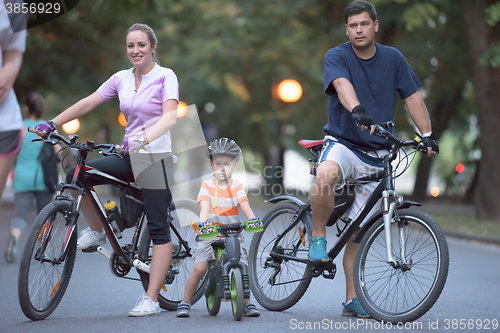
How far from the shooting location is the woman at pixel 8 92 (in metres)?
3.67

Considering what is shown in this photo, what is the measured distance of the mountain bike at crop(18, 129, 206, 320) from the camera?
5152 millimetres

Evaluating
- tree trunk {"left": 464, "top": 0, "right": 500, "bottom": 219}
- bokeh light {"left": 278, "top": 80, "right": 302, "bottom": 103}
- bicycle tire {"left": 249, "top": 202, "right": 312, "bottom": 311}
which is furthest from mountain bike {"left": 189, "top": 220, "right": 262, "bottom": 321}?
bokeh light {"left": 278, "top": 80, "right": 302, "bottom": 103}

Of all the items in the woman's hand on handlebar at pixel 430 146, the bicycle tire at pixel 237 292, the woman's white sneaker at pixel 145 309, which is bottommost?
the woman's white sneaker at pixel 145 309

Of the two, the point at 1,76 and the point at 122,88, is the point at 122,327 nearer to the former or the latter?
the point at 122,88

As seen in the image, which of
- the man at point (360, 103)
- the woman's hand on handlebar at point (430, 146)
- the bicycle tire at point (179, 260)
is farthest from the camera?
the bicycle tire at point (179, 260)

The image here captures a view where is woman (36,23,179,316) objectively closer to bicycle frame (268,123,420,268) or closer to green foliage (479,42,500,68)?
bicycle frame (268,123,420,268)

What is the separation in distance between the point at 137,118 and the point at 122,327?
1.44 meters

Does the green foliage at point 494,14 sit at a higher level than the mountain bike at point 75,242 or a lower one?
higher

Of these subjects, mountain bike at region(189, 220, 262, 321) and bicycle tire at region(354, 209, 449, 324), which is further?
mountain bike at region(189, 220, 262, 321)

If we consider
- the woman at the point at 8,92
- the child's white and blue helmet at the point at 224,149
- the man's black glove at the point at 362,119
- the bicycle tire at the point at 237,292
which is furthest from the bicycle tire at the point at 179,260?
the woman at the point at 8,92

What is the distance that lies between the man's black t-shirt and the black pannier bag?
1527 millimetres

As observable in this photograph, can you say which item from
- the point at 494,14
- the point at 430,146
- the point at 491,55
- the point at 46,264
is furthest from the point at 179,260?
the point at 491,55

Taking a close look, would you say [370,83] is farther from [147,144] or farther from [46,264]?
[46,264]

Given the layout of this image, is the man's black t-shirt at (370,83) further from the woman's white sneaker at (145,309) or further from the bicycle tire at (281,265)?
the woman's white sneaker at (145,309)
